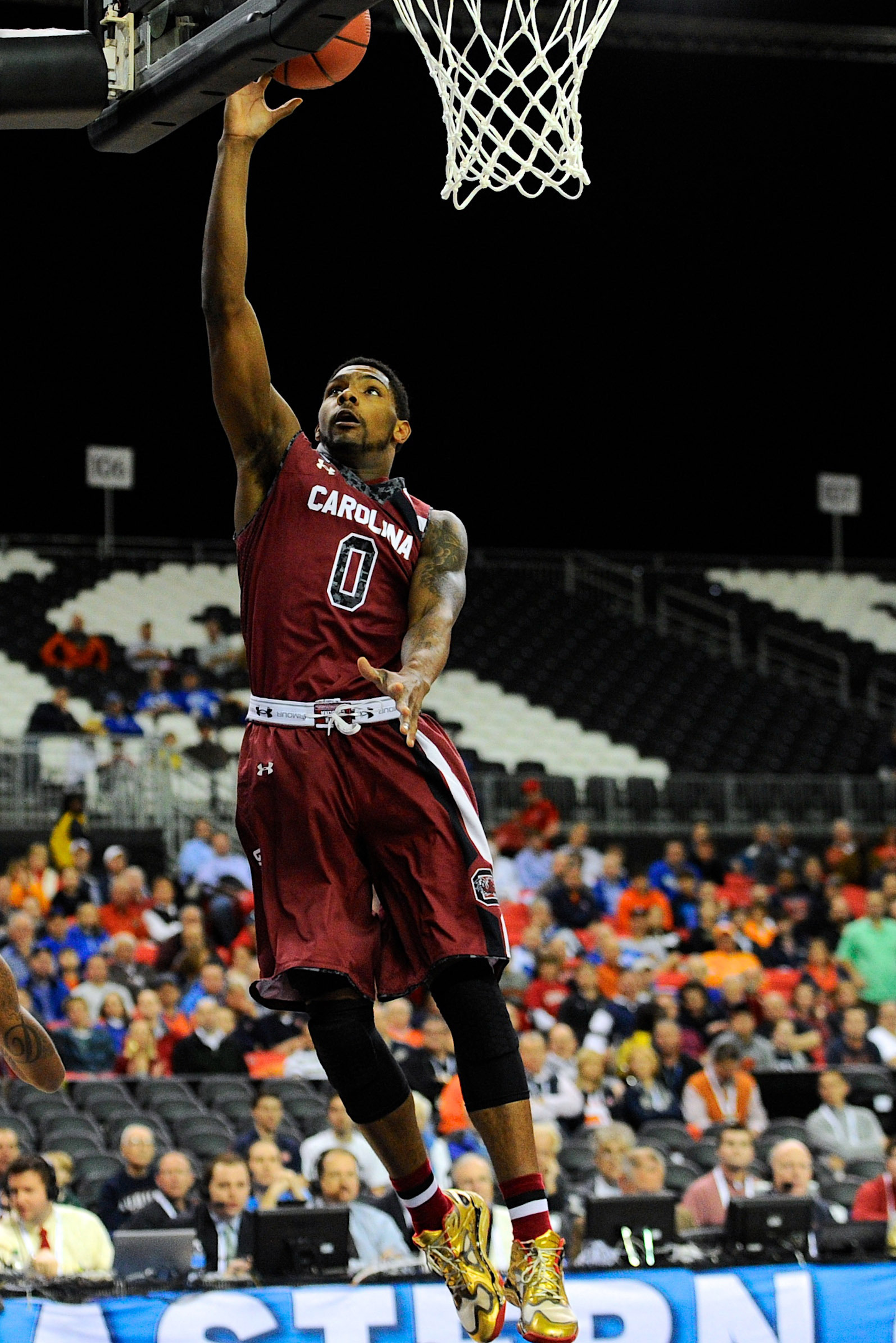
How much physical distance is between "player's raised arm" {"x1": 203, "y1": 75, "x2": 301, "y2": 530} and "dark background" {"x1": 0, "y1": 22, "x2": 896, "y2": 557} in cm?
1662

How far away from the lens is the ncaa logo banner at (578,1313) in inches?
279

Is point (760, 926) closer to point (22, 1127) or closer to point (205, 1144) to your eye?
point (205, 1144)

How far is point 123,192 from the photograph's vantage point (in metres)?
23.9

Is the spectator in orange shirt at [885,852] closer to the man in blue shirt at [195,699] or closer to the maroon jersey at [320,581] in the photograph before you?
the man in blue shirt at [195,699]

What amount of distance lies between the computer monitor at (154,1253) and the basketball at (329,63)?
518 cm

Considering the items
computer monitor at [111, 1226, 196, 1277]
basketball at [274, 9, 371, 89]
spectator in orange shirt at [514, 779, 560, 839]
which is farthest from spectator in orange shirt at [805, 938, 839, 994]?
basketball at [274, 9, 371, 89]

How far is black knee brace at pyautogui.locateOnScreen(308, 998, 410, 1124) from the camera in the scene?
17.1ft

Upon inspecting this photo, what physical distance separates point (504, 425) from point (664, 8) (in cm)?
926

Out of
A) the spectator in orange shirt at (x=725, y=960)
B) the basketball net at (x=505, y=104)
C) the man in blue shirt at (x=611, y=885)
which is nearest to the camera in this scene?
the basketball net at (x=505, y=104)

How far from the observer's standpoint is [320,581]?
5.42m

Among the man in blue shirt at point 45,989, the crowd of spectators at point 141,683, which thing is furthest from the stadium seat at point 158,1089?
the crowd of spectators at point 141,683

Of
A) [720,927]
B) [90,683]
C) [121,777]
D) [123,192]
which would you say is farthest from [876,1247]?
[123,192]

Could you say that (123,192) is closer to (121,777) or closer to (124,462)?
(124,462)

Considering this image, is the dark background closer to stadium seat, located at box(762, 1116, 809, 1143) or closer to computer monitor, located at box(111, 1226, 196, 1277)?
stadium seat, located at box(762, 1116, 809, 1143)
